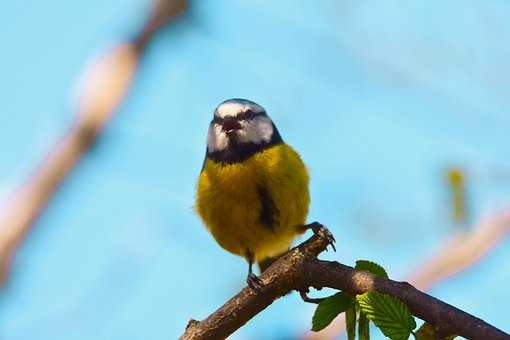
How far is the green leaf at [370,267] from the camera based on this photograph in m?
1.84

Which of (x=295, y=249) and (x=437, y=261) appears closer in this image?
(x=295, y=249)

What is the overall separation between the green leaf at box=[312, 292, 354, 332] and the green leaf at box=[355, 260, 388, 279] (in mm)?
65

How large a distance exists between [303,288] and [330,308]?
8.3 inches

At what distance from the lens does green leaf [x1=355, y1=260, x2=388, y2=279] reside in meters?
1.84

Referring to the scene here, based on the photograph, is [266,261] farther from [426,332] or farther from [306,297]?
[426,332]

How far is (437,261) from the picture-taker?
549 cm

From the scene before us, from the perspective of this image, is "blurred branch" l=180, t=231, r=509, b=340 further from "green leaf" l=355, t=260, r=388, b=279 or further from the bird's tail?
the bird's tail

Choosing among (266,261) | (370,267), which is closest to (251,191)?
(266,261)

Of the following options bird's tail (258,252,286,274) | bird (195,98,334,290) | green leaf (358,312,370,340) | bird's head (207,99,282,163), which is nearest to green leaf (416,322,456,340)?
green leaf (358,312,370,340)

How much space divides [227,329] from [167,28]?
10.5 ft

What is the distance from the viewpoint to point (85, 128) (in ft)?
15.7

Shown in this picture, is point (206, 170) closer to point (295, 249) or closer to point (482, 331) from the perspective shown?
point (295, 249)

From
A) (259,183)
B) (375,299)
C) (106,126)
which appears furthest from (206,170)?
(375,299)

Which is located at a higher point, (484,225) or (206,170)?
(484,225)
